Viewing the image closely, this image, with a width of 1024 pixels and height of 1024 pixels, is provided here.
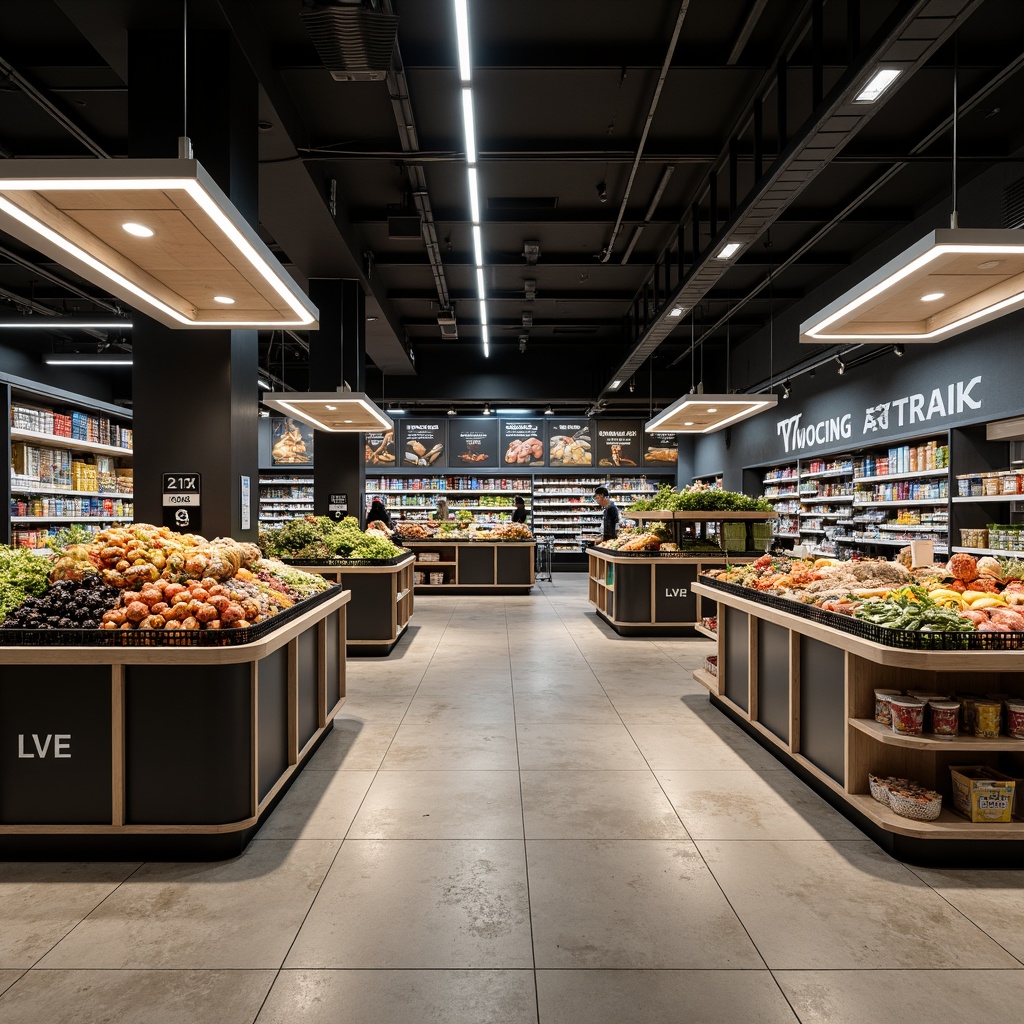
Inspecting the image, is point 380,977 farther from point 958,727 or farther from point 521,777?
point 958,727

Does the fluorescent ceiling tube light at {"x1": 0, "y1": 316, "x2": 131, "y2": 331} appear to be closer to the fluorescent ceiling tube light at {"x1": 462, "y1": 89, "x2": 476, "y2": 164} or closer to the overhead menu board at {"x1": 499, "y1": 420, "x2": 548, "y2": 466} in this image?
the fluorescent ceiling tube light at {"x1": 462, "y1": 89, "x2": 476, "y2": 164}

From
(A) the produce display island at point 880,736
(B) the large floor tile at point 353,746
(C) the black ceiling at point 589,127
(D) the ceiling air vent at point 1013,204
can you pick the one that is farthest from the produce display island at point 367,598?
(D) the ceiling air vent at point 1013,204

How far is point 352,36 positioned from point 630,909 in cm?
463

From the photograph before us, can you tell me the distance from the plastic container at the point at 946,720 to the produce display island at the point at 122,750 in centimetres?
300

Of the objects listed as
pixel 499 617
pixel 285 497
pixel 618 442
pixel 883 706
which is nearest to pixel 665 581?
pixel 499 617

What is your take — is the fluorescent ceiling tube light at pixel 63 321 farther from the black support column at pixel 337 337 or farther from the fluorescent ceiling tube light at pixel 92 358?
the black support column at pixel 337 337

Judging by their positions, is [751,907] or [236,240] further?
[236,240]

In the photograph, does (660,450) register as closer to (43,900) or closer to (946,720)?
(946,720)

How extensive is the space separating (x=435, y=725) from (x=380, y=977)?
2.75 meters

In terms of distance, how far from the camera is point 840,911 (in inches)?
103

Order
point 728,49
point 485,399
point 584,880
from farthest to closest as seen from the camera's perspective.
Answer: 1. point 485,399
2. point 728,49
3. point 584,880

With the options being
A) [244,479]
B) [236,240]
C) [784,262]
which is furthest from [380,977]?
[784,262]

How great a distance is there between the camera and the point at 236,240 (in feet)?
9.86

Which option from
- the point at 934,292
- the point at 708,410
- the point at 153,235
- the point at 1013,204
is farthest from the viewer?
the point at 708,410
